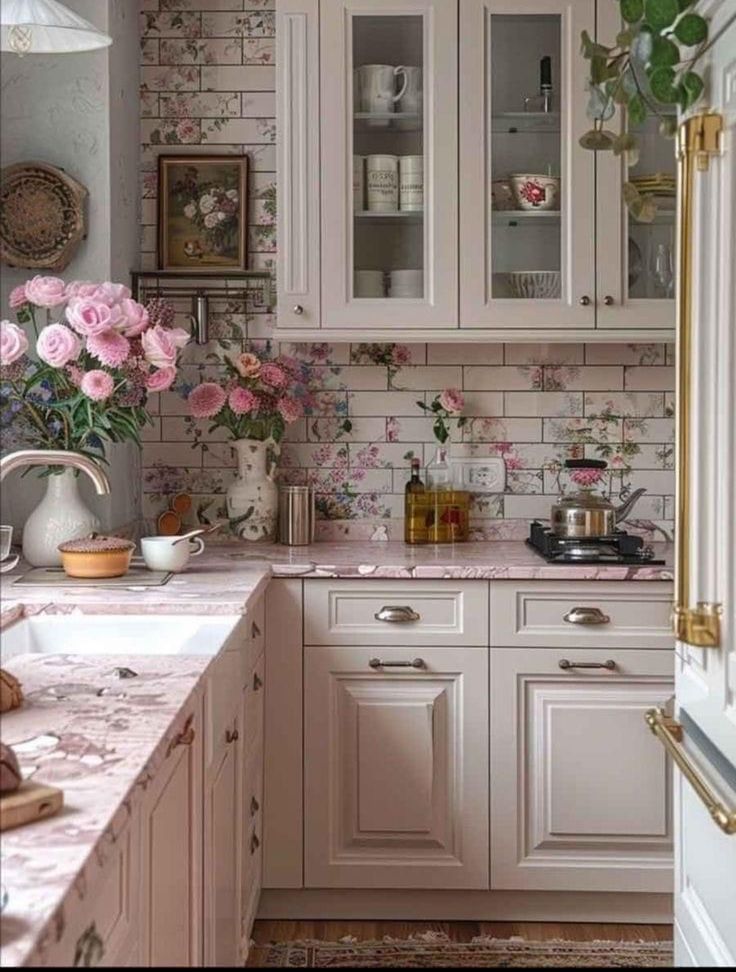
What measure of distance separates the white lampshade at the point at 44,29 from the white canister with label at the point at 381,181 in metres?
0.96

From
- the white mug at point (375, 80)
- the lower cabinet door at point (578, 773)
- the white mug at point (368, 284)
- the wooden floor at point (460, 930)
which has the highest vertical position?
the white mug at point (375, 80)

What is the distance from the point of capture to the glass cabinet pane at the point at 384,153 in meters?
3.27

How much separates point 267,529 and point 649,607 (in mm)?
1039

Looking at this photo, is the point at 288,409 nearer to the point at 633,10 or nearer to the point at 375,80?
the point at 375,80

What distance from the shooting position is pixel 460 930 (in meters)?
3.10

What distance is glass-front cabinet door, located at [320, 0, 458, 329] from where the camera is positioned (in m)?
3.26

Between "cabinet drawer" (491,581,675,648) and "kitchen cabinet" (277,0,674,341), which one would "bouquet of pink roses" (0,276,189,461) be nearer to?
"kitchen cabinet" (277,0,674,341)

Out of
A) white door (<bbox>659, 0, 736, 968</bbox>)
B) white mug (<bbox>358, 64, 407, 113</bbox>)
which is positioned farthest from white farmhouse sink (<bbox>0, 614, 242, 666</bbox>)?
white mug (<bbox>358, 64, 407, 113</bbox>)

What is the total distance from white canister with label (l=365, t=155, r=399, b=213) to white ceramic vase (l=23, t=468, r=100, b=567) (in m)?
1.03

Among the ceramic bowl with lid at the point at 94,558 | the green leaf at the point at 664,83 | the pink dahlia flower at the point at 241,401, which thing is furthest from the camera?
the pink dahlia flower at the point at 241,401

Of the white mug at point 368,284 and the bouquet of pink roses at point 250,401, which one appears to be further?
the bouquet of pink roses at point 250,401

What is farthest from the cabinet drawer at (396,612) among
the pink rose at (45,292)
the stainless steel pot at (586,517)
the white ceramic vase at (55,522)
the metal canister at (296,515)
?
the pink rose at (45,292)

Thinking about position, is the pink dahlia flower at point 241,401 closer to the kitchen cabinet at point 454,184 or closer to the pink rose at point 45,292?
the kitchen cabinet at point 454,184

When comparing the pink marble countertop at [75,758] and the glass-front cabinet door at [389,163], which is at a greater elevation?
the glass-front cabinet door at [389,163]
